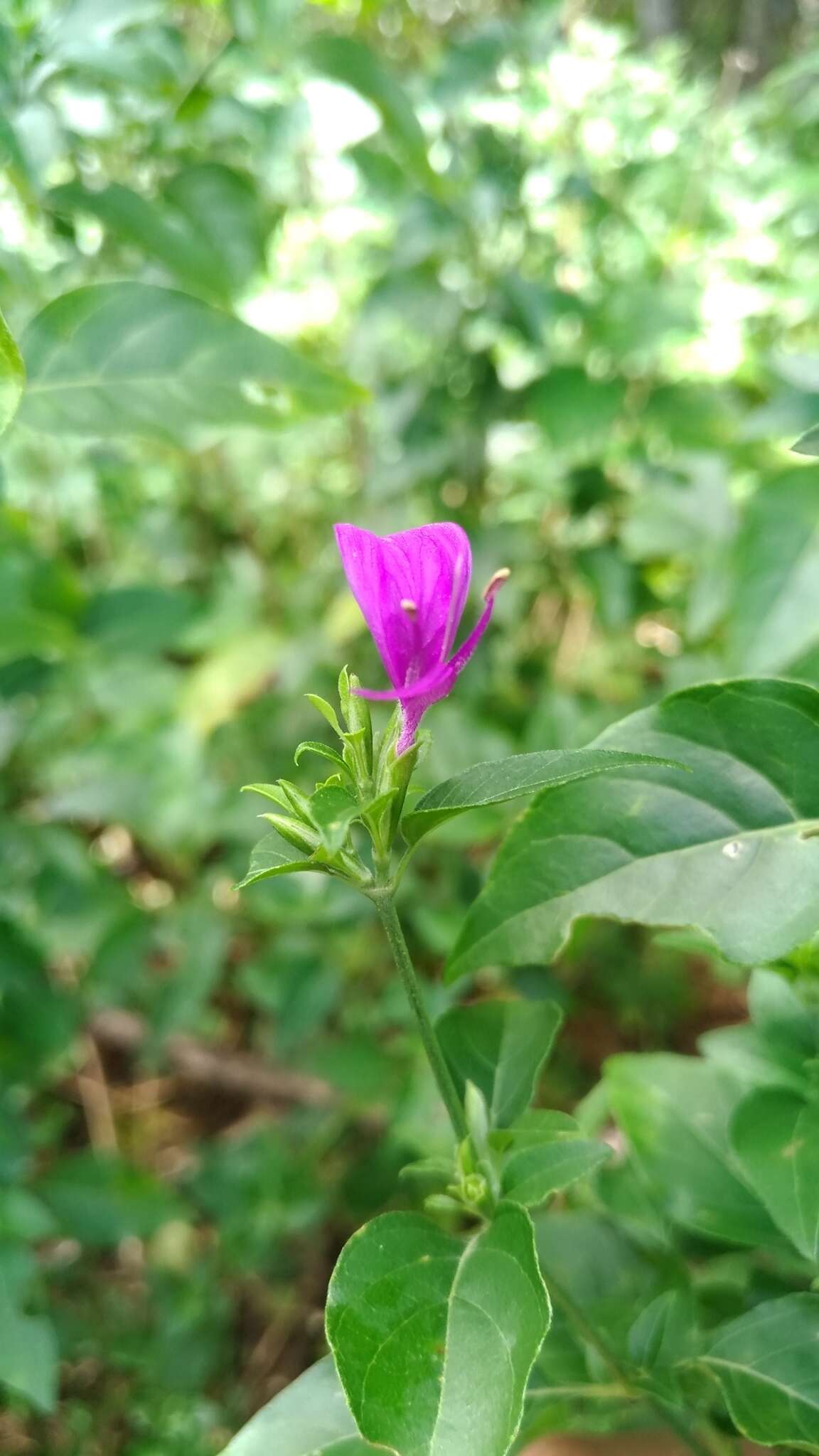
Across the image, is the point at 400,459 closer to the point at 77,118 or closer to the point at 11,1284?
the point at 77,118

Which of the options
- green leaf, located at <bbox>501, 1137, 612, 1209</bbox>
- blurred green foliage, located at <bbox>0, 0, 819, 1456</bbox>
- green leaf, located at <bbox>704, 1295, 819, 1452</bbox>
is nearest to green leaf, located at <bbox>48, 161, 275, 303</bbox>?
blurred green foliage, located at <bbox>0, 0, 819, 1456</bbox>

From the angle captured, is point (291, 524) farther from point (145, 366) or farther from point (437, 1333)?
point (437, 1333)

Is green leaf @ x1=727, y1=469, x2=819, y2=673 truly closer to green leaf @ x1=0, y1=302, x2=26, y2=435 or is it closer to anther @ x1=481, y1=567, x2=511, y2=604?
anther @ x1=481, y1=567, x2=511, y2=604

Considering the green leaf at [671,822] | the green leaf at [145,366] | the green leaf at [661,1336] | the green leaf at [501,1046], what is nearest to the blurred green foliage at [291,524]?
the green leaf at [145,366]

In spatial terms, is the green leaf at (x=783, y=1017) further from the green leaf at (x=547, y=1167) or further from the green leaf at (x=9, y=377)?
the green leaf at (x=9, y=377)

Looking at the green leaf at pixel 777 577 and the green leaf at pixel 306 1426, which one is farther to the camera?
the green leaf at pixel 777 577

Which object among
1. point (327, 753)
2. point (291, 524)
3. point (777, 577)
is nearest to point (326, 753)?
point (327, 753)

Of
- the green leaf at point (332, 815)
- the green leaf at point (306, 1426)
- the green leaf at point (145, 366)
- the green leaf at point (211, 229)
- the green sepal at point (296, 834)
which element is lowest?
the green leaf at point (306, 1426)
